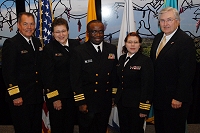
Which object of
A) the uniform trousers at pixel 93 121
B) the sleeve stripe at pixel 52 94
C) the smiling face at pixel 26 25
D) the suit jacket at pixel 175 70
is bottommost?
the uniform trousers at pixel 93 121

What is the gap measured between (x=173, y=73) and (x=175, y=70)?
32mm

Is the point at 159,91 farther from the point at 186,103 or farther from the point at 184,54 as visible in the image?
the point at 184,54

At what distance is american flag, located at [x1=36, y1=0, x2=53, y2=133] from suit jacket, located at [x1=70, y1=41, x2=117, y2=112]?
0.99 m

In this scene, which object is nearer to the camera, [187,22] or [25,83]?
[25,83]

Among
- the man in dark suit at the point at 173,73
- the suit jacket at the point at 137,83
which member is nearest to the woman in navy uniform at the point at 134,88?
the suit jacket at the point at 137,83

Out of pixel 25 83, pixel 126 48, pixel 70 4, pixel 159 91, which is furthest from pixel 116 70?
pixel 70 4

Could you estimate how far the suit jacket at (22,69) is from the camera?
7.28 ft

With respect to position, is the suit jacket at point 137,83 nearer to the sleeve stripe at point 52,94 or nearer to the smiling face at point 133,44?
the smiling face at point 133,44

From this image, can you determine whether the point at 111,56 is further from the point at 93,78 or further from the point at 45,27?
the point at 45,27

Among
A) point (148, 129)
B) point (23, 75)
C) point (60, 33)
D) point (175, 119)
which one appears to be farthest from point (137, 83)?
point (148, 129)

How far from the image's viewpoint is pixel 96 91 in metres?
2.28

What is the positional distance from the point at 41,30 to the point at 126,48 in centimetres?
129

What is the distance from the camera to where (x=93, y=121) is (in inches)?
91.7

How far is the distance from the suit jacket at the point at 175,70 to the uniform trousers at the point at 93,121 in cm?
52
